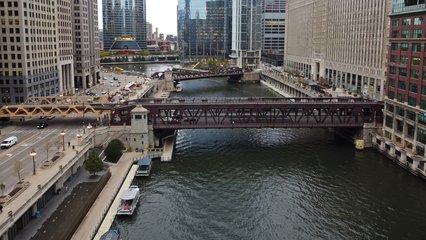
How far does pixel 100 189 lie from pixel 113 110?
3019 centimetres

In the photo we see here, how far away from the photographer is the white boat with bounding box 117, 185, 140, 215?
184ft

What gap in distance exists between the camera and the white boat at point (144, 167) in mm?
71000

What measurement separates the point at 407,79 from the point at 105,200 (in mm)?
56158

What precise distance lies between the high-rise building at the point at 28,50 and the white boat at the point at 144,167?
52.9 meters

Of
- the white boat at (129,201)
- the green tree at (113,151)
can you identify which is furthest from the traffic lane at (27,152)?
the white boat at (129,201)

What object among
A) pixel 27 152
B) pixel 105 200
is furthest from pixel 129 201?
pixel 27 152

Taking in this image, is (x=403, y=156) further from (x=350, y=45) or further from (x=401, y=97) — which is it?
(x=350, y=45)

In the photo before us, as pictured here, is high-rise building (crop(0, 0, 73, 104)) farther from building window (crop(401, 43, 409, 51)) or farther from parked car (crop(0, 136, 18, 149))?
building window (crop(401, 43, 409, 51))

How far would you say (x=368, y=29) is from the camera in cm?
13112

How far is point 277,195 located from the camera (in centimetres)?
6444

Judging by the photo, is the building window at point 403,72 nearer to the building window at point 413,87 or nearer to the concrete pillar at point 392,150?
the building window at point 413,87

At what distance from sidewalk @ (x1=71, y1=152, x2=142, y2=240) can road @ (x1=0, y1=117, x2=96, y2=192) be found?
10.1 metres

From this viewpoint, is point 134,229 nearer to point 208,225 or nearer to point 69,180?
point 208,225

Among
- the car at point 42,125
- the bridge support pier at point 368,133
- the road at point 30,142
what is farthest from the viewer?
the car at point 42,125
